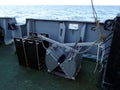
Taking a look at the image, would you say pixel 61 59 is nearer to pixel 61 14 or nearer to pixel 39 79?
pixel 39 79

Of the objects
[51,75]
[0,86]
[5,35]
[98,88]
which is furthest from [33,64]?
[5,35]

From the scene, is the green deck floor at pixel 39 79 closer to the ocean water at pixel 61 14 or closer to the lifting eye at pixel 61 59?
the lifting eye at pixel 61 59

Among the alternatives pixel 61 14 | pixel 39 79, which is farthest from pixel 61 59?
pixel 61 14

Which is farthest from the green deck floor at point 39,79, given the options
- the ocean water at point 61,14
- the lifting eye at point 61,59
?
the ocean water at point 61,14

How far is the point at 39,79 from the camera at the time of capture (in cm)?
230

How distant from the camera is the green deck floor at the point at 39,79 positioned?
2.10 meters

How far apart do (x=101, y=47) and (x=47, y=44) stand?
1.15 m

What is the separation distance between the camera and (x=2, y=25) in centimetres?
390

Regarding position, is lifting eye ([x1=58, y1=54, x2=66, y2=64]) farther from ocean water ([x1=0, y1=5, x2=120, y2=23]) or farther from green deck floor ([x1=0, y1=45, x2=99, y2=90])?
ocean water ([x1=0, y1=5, x2=120, y2=23])

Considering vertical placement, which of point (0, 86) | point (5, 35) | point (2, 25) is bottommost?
point (0, 86)

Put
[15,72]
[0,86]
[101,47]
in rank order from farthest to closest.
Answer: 1. [15,72]
2. [0,86]
3. [101,47]

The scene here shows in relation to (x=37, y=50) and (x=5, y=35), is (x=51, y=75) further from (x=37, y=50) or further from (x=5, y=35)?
(x=5, y=35)

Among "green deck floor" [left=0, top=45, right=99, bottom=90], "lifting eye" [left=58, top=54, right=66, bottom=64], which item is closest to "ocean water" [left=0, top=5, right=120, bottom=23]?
"green deck floor" [left=0, top=45, right=99, bottom=90]

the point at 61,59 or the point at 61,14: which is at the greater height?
the point at 61,59
